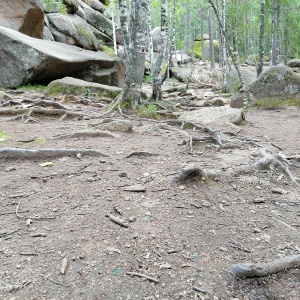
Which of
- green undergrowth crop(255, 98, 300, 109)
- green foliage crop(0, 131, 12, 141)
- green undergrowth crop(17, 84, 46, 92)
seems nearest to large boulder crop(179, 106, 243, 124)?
green undergrowth crop(255, 98, 300, 109)

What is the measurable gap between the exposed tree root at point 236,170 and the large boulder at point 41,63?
33.5 ft

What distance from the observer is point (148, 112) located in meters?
9.05

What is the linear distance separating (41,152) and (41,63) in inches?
365

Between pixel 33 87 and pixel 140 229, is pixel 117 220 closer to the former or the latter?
pixel 140 229

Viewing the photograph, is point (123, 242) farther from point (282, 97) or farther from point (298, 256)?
point (282, 97)

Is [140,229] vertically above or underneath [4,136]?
underneath

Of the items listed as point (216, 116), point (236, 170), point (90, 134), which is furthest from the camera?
point (216, 116)

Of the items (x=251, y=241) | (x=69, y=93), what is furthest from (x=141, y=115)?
(x=251, y=241)

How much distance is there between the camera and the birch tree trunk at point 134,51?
30.5 ft

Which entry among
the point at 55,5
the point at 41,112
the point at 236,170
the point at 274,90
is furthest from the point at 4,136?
the point at 55,5

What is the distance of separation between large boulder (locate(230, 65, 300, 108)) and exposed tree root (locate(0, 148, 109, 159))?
30.5ft

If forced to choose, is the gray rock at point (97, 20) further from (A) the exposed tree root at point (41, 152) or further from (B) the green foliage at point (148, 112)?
(A) the exposed tree root at point (41, 152)

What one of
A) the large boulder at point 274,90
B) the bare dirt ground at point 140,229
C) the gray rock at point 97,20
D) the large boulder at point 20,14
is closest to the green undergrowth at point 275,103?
the large boulder at point 274,90

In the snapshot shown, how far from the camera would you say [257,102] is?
13.4 metres
